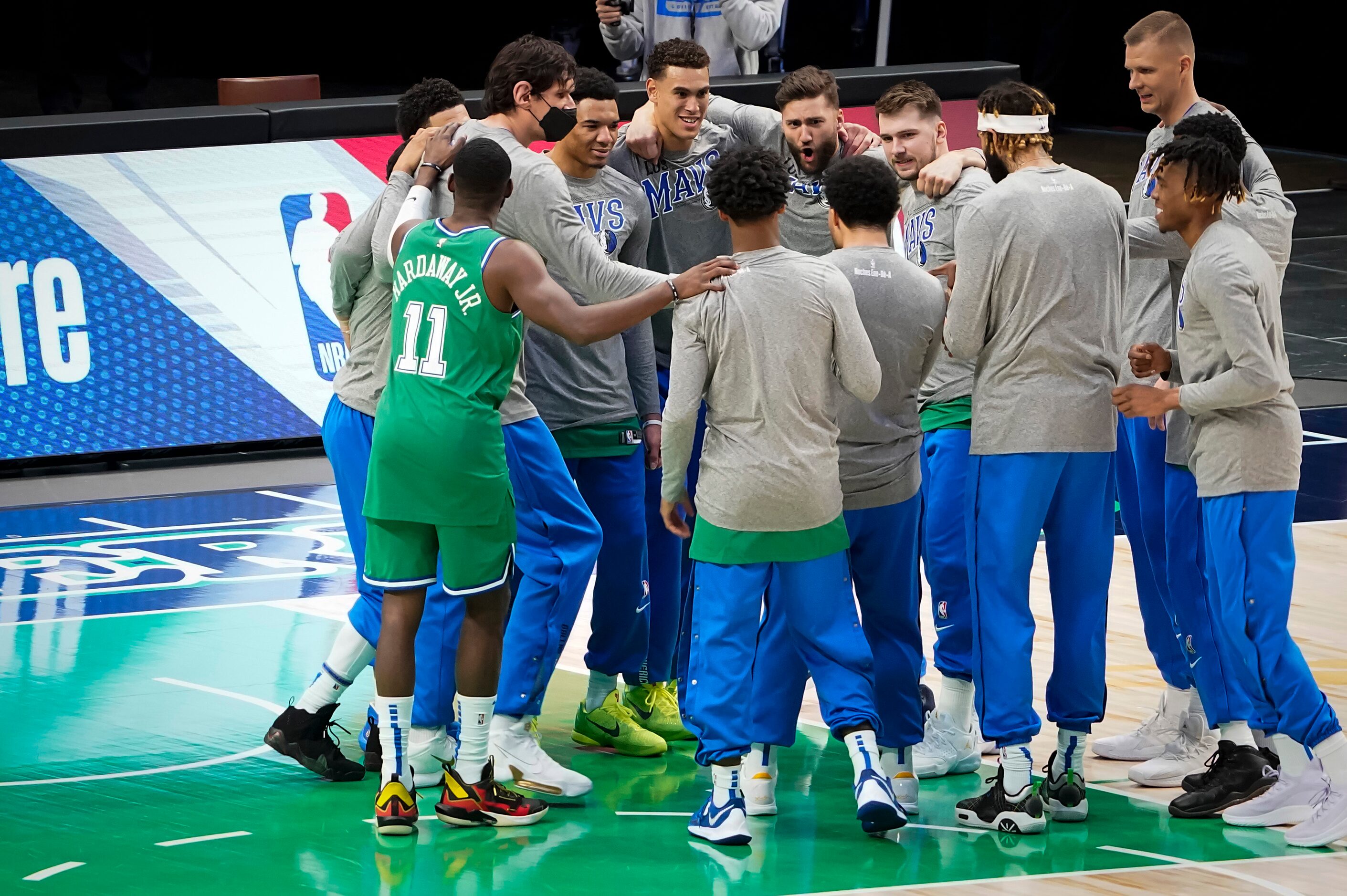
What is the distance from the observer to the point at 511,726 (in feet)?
19.7

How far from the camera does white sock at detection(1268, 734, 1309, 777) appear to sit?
18.6 ft

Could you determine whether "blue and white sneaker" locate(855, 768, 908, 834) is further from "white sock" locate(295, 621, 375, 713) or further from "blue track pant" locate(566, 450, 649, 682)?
"white sock" locate(295, 621, 375, 713)

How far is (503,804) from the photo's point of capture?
5711 millimetres

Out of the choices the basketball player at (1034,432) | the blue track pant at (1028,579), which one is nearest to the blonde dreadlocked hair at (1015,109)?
the basketball player at (1034,432)

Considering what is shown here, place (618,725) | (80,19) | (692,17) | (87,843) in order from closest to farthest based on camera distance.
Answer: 1. (87,843)
2. (618,725)
3. (692,17)
4. (80,19)

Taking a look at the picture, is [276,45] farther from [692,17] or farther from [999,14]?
[692,17]

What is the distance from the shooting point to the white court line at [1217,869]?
16.9ft

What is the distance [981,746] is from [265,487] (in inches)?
199

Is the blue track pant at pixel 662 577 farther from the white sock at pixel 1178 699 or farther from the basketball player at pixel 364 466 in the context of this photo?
the white sock at pixel 1178 699

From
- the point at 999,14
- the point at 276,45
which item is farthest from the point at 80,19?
the point at 999,14

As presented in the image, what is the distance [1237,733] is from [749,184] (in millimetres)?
2352

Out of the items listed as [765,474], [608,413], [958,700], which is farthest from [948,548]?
[608,413]

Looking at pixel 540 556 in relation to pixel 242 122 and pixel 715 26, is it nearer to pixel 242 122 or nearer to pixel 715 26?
pixel 242 122

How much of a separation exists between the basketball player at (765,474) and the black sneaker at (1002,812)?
0.33 m
